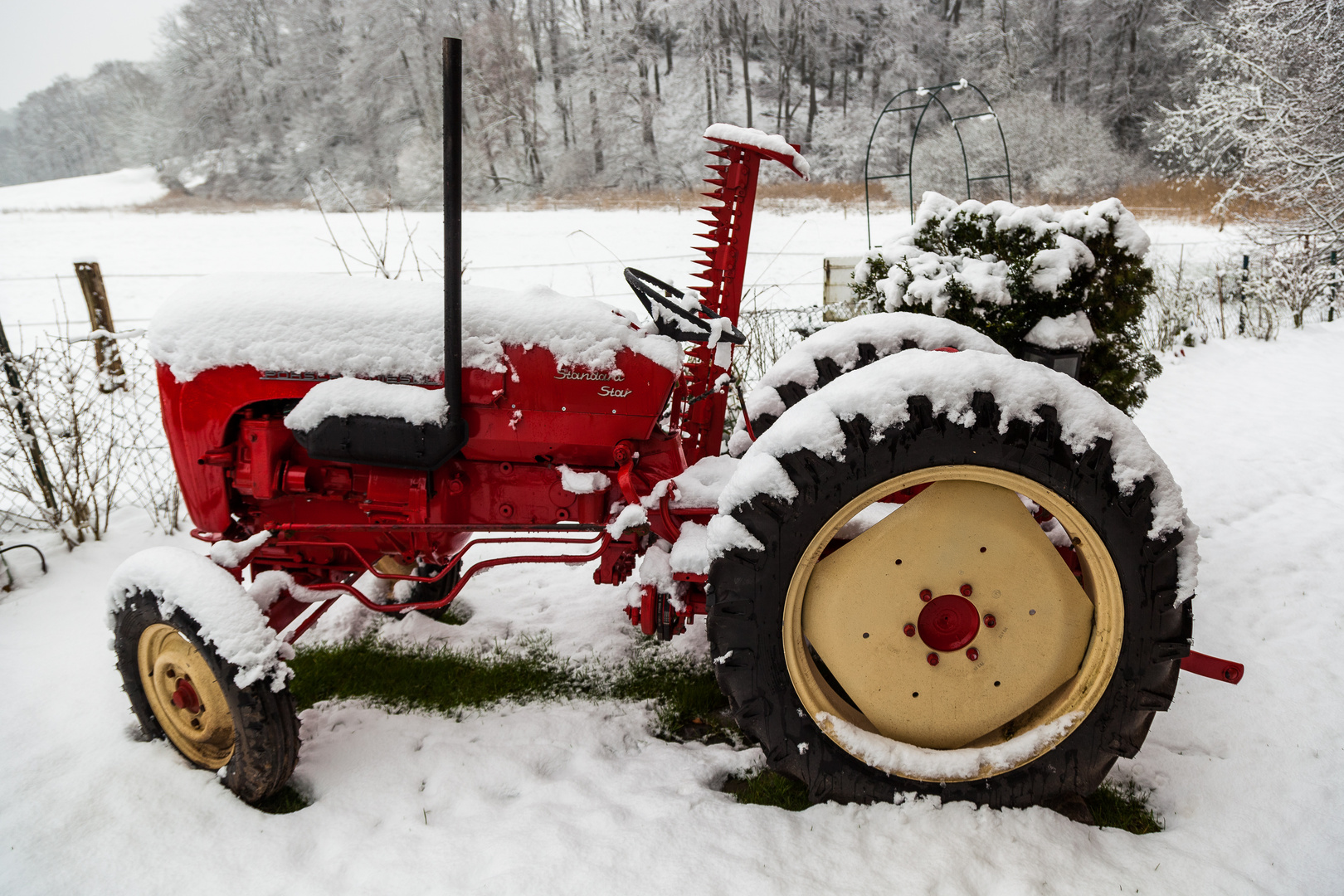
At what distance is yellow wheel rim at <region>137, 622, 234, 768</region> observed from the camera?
1.64 m

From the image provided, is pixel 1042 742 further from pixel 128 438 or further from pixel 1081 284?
pixel 128 438

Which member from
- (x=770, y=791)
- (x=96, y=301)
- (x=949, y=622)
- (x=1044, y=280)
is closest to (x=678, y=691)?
(x=770, y=791)

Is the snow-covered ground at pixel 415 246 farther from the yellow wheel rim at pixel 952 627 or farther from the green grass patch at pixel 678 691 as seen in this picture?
Result: the yellow wheel rim at pixel 952 627

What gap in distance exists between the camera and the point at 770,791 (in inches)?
64.9

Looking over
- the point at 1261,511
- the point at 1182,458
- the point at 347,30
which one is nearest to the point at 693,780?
the point at 1261,511

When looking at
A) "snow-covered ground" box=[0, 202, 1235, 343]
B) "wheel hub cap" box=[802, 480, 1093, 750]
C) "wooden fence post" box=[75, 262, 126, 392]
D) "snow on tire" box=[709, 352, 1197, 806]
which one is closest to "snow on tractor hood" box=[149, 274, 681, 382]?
"snow on tire" box=[709, 352, 1197, 806]

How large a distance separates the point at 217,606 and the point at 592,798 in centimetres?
96

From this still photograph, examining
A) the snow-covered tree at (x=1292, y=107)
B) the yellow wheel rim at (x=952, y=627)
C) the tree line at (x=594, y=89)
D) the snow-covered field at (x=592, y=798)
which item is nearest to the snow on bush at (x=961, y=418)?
the yellow wheel rim at (x=952, y=627)

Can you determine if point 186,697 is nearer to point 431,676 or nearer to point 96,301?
point 431,676

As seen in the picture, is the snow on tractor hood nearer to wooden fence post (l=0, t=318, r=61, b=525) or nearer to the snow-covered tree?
wooden fence post (l=0, t=318, r=61, b=525)

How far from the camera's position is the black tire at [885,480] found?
4.33 feet

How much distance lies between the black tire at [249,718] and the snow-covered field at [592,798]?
8 centimetres

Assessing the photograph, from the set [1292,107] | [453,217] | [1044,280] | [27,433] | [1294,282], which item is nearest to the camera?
[453,217]

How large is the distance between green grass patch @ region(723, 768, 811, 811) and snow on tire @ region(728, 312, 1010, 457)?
0.97m
